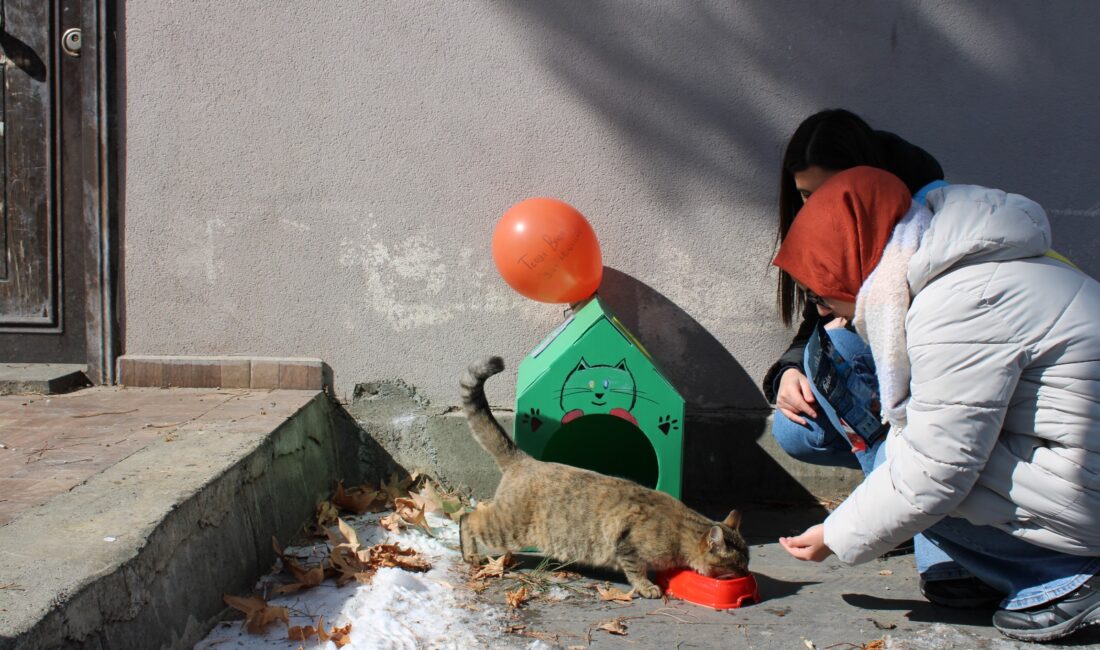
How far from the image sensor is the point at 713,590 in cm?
325

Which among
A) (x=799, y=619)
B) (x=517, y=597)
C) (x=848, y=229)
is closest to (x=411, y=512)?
(x=517, y=597)

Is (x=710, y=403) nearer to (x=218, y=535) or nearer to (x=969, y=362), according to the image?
(x=969, y=362)

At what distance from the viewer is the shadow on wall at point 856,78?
164 inches

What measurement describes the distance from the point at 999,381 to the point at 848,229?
56 cm

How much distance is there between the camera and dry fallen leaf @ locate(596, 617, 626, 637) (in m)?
3.03

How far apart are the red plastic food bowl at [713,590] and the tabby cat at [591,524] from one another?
4 centimetres

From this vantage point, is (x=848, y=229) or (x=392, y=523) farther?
(x=392, y=523)

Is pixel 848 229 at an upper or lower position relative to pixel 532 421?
upper

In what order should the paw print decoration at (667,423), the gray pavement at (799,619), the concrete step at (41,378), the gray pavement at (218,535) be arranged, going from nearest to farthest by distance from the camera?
the gray pavement at (218,535) < the gray pavement at (799,619) < the paw print decoration at (667,423) < the concrete step at (41,378)

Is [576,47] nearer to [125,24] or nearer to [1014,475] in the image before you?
[125,24]

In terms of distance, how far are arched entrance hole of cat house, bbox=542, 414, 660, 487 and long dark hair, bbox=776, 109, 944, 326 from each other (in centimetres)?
135

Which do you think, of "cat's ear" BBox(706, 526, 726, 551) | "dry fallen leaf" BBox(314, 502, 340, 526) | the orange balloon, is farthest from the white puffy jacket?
"dry fallen leaf" BBox(314, 502, 340, 526)

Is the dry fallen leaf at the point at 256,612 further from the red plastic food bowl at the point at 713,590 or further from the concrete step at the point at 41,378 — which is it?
the concrete step at the point at 41,378

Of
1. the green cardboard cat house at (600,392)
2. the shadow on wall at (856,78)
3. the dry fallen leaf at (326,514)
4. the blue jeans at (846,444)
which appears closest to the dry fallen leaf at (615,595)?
the green cardboard cat house at (600,392)
